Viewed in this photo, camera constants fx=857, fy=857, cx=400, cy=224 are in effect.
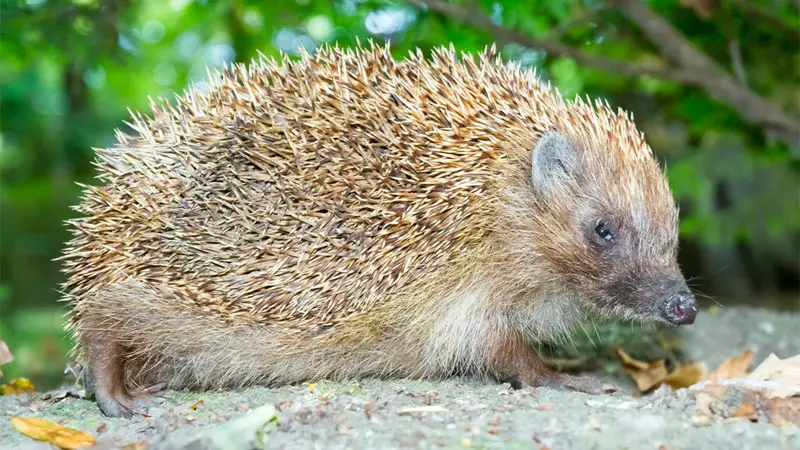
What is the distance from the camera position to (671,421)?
399 centimetres

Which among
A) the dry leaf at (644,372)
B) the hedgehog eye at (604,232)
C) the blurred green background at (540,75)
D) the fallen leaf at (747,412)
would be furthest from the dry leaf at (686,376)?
the fallen leaf at (747,412)

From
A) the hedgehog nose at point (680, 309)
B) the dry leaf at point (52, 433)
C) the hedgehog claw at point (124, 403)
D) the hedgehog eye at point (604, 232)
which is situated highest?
the hedgehog eye at point (604, 232)

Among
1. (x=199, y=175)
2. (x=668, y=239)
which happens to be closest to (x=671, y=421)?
(x=668, y=239)

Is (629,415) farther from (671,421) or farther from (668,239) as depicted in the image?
(668,239)

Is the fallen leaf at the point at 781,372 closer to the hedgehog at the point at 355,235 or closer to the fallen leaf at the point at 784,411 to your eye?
the fallen leaf at the point at 784,411

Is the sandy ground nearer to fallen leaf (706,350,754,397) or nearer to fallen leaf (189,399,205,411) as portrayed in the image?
fallen leaf (189,399,205,411)

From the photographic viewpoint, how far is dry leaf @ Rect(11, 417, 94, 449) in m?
4.13

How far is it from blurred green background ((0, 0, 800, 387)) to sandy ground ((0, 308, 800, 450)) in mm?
1738

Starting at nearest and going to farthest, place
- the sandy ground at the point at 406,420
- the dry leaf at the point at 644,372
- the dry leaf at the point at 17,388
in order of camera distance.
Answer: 1. the sandy ground at the point at 406,420
2. the dry leaf at the point at 17,388
3. the dry leaf at the point at 644,372

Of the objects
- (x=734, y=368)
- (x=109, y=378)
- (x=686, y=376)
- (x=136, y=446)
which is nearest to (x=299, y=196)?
(x=109, y=378)

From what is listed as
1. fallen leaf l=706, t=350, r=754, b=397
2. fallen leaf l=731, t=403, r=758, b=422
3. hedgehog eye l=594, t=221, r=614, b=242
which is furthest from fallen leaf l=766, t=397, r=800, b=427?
fallen leaf l=706, t=350, r=754, b=397

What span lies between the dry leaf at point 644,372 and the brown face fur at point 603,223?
1.20 metres

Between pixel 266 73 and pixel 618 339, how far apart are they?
11.8ft

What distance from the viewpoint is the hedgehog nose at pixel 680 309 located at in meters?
4.82
